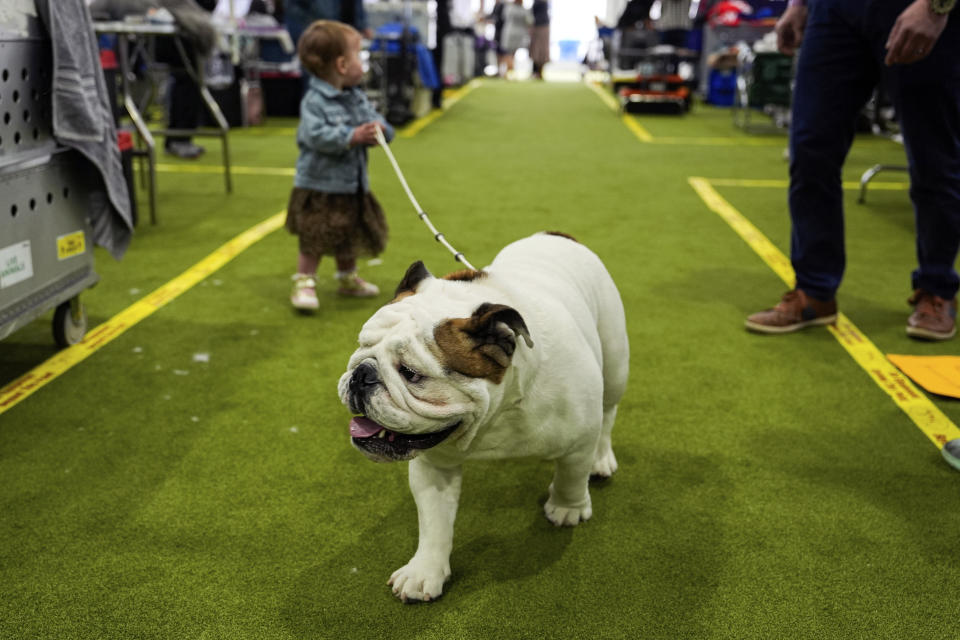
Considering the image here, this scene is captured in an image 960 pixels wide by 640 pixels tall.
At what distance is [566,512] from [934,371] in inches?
68.4

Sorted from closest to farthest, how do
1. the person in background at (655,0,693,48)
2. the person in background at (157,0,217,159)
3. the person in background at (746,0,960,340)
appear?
the person in background at (746,0,960,340), the person in background at (157,0,217,159), the person in background at (655,0,693,48)

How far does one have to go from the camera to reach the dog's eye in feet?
4.82

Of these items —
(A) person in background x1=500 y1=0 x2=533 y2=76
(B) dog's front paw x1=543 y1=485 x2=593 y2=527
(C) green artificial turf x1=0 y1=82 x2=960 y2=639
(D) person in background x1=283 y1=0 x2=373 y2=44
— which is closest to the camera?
(C) green artificial turf x1=0 y1=82 x2=960 y2=639

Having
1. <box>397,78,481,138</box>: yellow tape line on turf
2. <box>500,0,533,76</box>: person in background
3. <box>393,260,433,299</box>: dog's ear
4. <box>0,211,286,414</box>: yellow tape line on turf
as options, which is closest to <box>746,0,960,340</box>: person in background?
<box>393,260,433,299</box>: dog's ear

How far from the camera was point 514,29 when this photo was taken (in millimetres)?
20656

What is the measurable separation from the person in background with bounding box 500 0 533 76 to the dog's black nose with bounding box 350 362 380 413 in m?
20.4

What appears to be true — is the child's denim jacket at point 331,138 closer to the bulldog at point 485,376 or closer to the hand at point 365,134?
the hand at point 365,134

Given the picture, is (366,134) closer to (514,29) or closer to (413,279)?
(413,279)

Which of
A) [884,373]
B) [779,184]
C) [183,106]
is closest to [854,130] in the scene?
[884,373]

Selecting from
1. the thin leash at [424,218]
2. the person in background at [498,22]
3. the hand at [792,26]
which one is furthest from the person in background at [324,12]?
the person in background at [498,22]

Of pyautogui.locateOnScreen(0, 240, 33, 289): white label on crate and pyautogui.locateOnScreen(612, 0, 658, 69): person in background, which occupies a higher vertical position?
pyautogui.locateOnScreen(612, 0, 658, 69): person in background

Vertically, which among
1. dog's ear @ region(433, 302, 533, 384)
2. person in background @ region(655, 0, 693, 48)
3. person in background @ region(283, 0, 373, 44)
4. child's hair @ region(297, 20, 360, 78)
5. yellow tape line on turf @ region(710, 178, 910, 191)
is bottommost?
yellow tape line on turf @ region(710, 178, 910, 191)

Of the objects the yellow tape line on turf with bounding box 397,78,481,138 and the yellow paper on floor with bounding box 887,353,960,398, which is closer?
the yellow paper on floor with bounding box 887,353,960,398

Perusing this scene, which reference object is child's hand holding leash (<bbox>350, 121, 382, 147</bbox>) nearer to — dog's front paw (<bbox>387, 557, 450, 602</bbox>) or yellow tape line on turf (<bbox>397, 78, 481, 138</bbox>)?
dog's front paw (<bbox>387, 557, 450, 602</bbox>)
